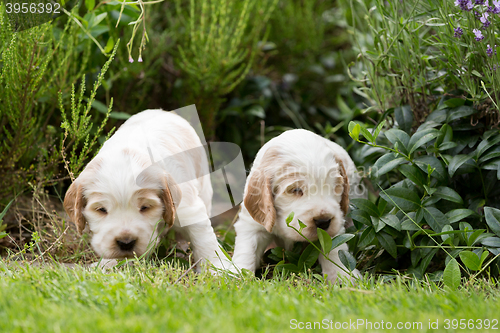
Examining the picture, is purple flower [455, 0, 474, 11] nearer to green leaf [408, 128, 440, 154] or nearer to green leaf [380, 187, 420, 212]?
green leaf [408, 128, 440, 154]

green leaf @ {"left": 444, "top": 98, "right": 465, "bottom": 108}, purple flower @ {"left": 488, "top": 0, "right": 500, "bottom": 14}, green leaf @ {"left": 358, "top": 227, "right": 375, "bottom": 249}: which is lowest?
green leaf @ {"left": 358, "top": 227, "right": 375, "bottom": 249}

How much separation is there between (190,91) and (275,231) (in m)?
2.95

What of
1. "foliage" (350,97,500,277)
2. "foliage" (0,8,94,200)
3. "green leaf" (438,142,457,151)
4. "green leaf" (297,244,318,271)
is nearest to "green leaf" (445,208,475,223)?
"foliage" (350,97,500,277)

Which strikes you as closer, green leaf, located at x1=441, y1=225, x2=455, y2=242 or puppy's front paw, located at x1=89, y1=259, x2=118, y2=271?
green leaf, located at x1=441, y1=225, x2=455, y2=242

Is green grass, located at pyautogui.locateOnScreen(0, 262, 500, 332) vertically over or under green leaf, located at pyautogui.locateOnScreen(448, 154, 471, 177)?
under

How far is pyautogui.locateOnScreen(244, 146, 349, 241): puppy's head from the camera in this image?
3.17 meters

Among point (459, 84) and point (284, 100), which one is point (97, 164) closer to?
point (459, 84)

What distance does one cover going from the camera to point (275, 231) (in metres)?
3.47

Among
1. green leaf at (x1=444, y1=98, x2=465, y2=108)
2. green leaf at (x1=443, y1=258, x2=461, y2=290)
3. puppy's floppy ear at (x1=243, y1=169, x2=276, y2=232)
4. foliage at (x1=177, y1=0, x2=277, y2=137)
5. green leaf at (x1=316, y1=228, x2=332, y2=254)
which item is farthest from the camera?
foliage at (x1=177, y1=0, x2=277, y2=137)

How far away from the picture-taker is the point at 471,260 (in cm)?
296

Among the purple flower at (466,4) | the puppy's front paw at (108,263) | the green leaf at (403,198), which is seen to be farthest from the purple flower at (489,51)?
the puppy's front paw at (108,263)

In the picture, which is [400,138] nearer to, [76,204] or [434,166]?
[434,166]

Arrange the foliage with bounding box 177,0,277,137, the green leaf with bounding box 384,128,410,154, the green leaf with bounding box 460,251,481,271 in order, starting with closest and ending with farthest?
1. the green leaf with bounding box 460,251,481,271
2. the green leaf with bounding box 384,128,410,154
3. the foliage with bounding box 177,0,277,137

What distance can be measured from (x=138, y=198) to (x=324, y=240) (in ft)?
4.10
